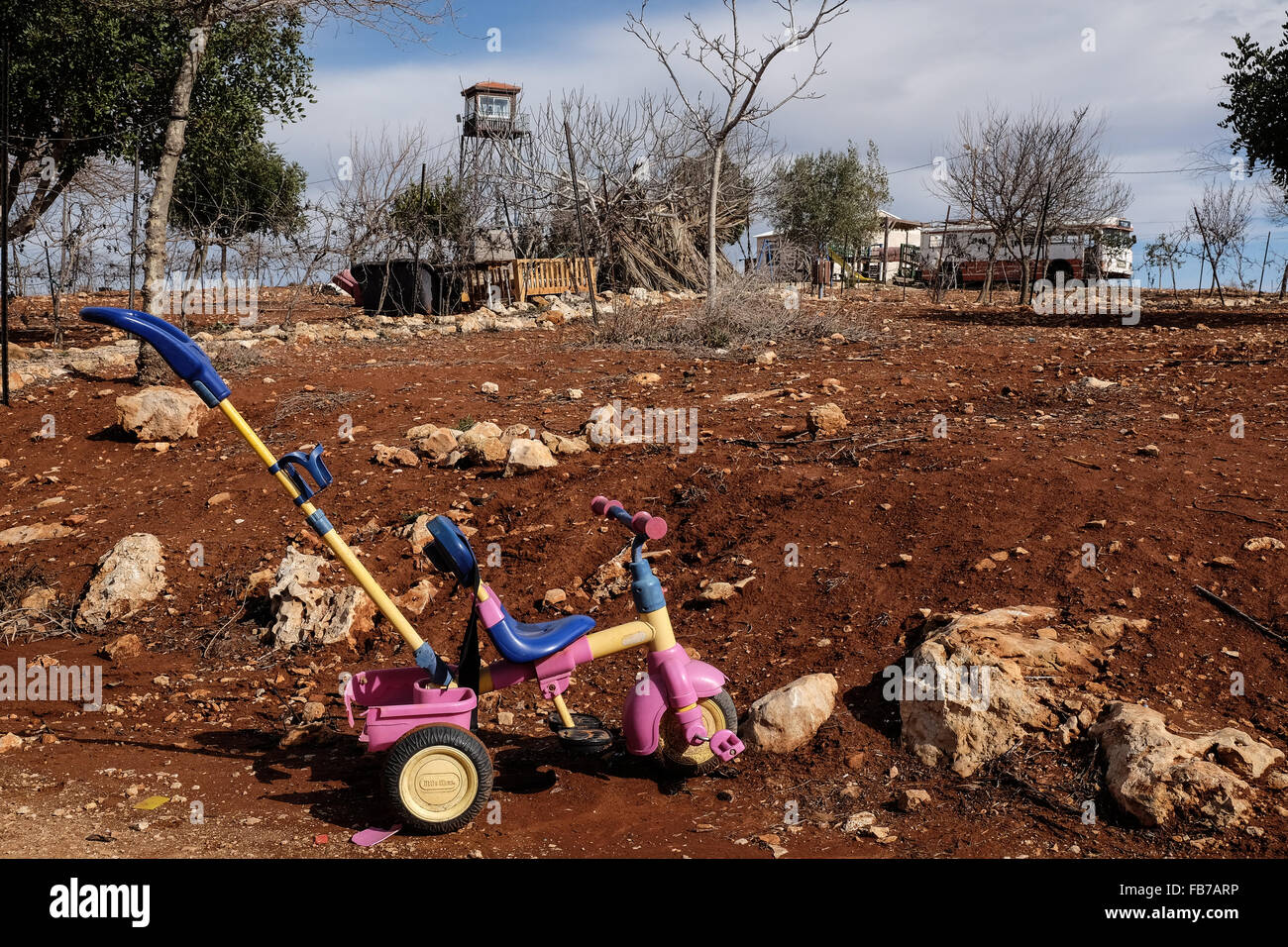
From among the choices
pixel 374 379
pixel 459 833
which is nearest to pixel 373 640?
pixel 459 833

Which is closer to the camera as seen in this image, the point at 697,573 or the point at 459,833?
the point at 459,833

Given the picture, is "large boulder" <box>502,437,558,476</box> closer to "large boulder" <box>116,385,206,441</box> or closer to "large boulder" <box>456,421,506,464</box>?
"large boulder" <box>456,421,506,464</box>

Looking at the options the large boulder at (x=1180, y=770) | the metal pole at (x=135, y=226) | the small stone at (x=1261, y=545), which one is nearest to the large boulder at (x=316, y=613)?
the large boulder at (x=1180, y=770)

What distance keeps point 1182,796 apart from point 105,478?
7159 mm

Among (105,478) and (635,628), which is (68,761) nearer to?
(635,628)

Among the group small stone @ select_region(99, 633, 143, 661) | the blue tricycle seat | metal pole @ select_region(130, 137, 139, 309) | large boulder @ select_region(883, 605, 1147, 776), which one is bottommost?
small stone @ select_region(99, 633, 143, 661)

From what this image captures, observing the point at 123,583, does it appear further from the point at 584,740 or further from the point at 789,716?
the point at 789,716

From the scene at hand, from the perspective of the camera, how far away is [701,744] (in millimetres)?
3486

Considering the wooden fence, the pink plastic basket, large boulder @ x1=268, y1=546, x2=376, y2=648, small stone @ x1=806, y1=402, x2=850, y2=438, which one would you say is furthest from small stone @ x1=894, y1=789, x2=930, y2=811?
the wooden fence

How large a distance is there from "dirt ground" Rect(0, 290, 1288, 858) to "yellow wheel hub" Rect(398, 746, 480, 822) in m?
0.11

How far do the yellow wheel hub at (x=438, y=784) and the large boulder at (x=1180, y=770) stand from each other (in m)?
2.07

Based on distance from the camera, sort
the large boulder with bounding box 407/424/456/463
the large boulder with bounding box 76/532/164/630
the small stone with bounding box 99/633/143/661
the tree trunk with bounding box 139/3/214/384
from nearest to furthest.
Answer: the small stone with bounding box 99/633/143/661 → the large boulder with bounding box 76/532/164/630 → the large boulder with bounding box 407/424/456/463 → the tree trunk with bounding box 139/3/214/384

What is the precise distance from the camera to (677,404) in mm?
7969

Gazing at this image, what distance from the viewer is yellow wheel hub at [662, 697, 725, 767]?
3480 millimetres
